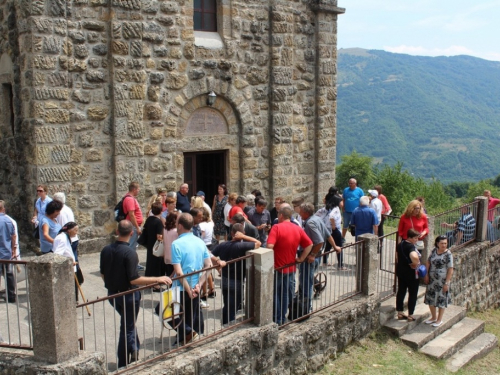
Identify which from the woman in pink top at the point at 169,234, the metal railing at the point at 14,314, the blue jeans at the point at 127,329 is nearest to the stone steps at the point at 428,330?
the woman in pink top at the point at 169,234

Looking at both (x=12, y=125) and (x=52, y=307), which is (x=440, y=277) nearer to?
(x=52, y=307)

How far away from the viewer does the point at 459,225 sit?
11.7 m

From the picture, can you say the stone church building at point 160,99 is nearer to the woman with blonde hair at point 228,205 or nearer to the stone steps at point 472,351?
the woman with blonde hair at point 228,205

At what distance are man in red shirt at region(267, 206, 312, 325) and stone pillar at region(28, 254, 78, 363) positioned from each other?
2.70 meters

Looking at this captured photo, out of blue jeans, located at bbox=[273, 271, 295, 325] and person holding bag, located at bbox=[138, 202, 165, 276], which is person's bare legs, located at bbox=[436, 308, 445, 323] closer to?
blue jeans, located at bbox=[273, 271, 295, 325]

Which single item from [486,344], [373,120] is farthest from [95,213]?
[373,120]

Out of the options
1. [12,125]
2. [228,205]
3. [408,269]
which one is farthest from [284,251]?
[12,125]

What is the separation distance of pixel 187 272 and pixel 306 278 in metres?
2.00

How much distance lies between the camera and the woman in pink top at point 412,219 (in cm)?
898

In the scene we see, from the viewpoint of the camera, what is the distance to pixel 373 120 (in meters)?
198

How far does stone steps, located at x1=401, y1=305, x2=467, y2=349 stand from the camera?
8.12 metres

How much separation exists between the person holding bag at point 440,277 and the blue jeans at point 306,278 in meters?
2.36

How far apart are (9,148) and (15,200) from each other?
1.09 meters

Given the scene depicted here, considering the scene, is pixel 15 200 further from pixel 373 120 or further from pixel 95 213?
pixel 373 120
